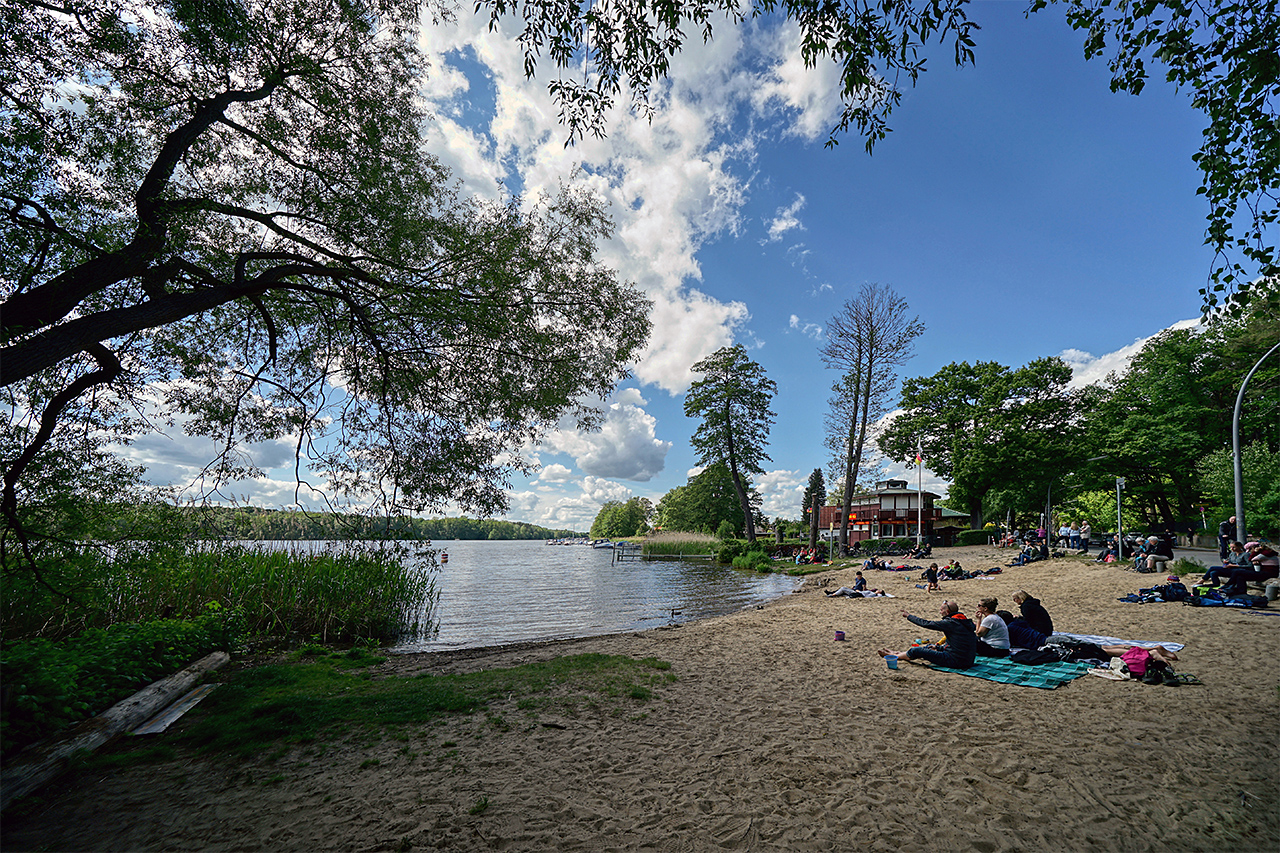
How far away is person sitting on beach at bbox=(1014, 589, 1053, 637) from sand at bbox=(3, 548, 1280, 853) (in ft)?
6.74

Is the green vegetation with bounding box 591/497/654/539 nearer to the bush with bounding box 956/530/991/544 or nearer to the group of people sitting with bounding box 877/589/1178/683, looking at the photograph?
the bush with bounding box 956/530/991/544

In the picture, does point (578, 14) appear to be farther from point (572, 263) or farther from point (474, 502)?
point (474, 502)

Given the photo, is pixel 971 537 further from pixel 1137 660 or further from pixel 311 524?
pixel 311 524

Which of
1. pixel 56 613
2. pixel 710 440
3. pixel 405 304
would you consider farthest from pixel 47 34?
pixel 710 440

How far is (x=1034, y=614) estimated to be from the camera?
955 cm

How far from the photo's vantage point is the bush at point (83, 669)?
474 centimetres

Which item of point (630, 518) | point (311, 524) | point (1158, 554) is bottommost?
point (630, 518)

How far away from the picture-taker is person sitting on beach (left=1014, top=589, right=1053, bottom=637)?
30.7 ft

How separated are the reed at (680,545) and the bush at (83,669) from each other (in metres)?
43.0

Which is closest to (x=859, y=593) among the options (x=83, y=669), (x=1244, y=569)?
(x=1244, y=569)

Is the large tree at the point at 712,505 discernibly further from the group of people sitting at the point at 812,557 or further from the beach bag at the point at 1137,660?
the beach bag at the point at 1137,660

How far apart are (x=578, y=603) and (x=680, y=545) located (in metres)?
32.0

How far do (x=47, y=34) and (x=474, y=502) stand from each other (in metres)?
6.79

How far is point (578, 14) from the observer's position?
15.8 feet
